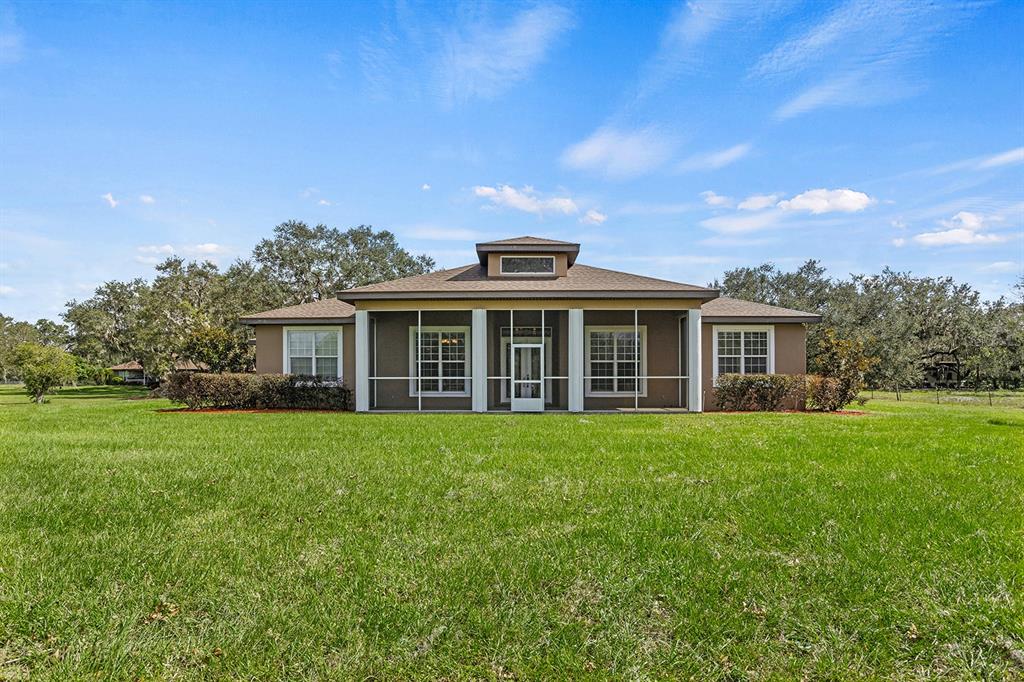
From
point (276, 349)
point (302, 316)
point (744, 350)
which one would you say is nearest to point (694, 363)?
point (744, 350)

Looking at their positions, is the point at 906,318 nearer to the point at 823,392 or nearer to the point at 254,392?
the point at 823,392

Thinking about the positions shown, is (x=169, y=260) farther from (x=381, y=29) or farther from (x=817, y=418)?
(x=817, y=418)

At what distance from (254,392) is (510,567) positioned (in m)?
15.7

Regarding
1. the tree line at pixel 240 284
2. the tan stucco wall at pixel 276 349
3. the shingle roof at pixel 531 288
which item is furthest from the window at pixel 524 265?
the tree line at pixel 240 284

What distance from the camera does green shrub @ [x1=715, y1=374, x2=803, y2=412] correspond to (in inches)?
672

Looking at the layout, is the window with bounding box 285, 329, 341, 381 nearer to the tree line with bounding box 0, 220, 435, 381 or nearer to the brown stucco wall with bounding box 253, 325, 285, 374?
the brown stucco wall with bounding box 253, 325, 285, 374

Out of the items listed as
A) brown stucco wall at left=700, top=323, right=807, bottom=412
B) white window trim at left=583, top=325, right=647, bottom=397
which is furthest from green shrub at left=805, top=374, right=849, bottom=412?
white window trim at left=583, top=325, right=647, bottom=397

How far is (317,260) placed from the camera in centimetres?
4131

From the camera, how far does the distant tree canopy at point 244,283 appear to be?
122 feet

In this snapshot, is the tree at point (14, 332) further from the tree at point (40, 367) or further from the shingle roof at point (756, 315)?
the shingle roof at point (756, 315)

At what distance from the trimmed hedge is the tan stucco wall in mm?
1248

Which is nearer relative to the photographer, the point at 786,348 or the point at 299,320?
the point at 786,348

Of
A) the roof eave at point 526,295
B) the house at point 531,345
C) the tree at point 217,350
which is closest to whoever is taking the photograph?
the roof eave at point 526,295

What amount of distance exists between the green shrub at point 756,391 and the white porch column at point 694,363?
1.12 m
